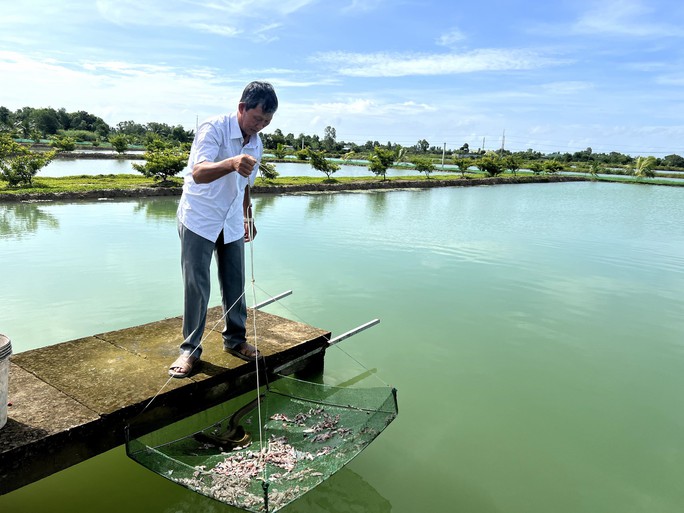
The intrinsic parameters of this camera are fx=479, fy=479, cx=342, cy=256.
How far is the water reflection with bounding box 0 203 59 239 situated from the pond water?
8cm

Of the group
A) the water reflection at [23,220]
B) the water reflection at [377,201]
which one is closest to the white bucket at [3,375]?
the water reflection at [23,220]

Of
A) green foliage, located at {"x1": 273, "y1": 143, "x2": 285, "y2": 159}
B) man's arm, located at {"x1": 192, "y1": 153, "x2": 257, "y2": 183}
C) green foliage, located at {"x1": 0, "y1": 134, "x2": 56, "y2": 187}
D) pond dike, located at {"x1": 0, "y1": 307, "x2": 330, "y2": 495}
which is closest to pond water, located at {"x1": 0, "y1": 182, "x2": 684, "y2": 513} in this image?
pond dike, located at {"x1": 0, "y1": 307, "x2": 330, "y2": 495}

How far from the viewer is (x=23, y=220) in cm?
956

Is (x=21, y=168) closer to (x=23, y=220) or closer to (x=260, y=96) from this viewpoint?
(x=23, y=220)

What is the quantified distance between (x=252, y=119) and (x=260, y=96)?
0.12 metres

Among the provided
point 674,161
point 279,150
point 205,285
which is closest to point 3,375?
point 205,285

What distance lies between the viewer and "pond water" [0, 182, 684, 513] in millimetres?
2527

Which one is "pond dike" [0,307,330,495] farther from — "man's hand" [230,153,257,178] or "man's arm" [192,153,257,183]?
"man's hand" [230,153,257,178]

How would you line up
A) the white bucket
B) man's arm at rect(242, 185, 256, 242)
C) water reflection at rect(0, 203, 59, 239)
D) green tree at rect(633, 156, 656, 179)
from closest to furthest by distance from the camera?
the white bucket < man's arm at rect(242, 185, 256, 242) < water reflection at rect(0, 203, 59, 239) < green tree at rect(633, 156, 656, 179)

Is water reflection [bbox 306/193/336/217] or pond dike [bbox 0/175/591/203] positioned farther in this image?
water reflection [bbox 306/193/336/217]

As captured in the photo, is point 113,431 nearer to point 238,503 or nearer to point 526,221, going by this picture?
point 238,503

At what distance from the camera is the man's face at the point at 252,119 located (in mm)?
2400

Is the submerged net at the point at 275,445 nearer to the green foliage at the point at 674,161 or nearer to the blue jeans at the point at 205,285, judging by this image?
the blue jeans at the point at 205,285

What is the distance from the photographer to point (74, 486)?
96.7 inches
